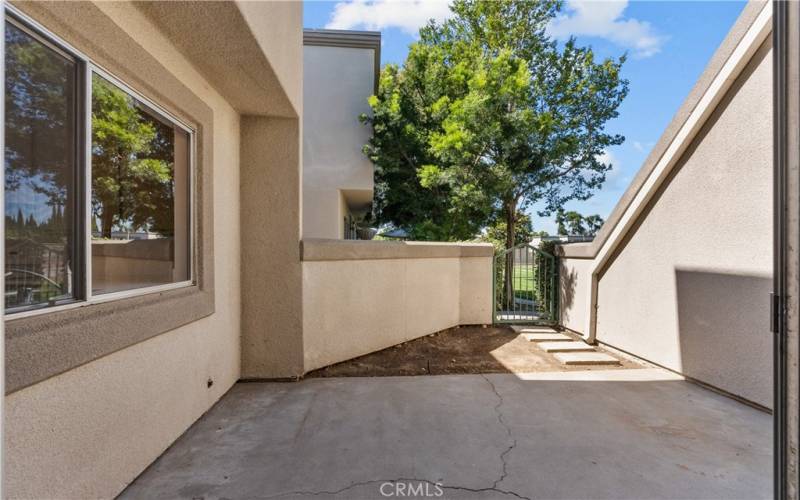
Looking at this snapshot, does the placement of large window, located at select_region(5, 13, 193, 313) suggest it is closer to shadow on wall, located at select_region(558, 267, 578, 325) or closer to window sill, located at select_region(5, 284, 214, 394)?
window sill, located at select_region(5, 284, 214, 394)

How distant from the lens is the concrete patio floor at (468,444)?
250cm

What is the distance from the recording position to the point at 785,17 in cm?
136

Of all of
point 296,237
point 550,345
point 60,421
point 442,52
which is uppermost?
point 442,52

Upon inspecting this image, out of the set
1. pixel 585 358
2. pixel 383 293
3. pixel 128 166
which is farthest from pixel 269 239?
pixel 585 358

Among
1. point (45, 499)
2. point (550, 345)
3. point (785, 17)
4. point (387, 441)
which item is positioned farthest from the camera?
point (550, 345)

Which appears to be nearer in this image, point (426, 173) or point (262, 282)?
point (262, 282)

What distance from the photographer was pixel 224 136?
404 cm

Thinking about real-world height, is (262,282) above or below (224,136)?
below

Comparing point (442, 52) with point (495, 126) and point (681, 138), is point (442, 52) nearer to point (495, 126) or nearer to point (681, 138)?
point (495, 126)

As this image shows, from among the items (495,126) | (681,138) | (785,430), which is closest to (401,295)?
(681,138)

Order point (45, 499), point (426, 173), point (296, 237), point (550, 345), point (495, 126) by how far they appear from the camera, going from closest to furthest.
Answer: point (45, 499), point (296, 237), point (550, 345), point (495, 126), point (426, 173)

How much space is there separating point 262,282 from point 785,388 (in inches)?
175

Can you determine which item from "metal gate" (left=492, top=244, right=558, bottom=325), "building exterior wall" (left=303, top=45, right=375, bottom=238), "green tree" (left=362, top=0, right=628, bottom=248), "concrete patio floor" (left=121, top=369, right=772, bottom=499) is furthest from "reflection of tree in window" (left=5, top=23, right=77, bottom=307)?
"green tree" (left=362, top=0, right=628, bottom=248)

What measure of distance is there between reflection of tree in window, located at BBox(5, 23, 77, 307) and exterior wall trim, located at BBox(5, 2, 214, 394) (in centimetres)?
15
